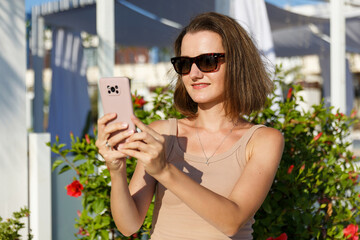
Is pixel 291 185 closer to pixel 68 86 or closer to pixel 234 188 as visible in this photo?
pixel 234 188

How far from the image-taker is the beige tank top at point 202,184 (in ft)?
6.04

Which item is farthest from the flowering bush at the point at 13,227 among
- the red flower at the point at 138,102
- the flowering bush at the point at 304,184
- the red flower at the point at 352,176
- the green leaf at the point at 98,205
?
the red flower at the point at 352,176

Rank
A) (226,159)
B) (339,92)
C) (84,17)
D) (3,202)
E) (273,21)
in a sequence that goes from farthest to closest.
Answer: (273,21) < (84,17) < (339,92) < (3,202) < (226,159)

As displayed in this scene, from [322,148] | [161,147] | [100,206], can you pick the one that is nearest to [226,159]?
[161,147]

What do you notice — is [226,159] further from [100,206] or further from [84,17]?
[84,17]

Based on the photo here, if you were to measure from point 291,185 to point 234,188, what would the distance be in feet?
4.66

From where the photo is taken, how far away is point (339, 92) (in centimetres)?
532

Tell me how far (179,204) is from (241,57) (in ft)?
1.90

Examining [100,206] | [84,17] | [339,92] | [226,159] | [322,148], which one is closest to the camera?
[226,159]

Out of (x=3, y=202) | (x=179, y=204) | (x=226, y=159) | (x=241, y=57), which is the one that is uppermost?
(x=241, y=57)

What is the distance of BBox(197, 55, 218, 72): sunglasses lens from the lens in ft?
6.14

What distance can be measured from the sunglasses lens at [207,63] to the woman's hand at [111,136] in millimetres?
422

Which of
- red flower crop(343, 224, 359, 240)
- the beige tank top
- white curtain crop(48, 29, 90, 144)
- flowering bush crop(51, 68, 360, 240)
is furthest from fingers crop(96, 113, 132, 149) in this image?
white curtain crop(48, 29, 90, 144)

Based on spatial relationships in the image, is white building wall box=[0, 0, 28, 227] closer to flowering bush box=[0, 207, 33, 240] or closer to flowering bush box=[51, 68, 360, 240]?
flowering bush box=[0, 207, 33, 240]
